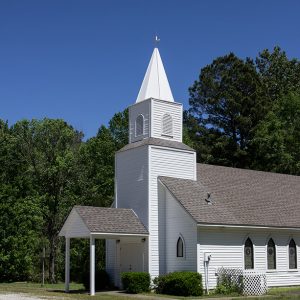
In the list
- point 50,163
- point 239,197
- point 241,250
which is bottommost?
point 241,250

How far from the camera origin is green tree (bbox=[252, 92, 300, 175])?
5922 centimetres

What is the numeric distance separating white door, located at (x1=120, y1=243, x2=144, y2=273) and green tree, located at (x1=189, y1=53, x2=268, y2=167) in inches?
1235

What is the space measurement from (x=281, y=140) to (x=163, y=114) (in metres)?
26.2

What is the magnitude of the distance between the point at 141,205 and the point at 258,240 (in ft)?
24.6

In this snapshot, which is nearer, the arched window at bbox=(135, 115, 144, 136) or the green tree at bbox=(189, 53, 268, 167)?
the arched window at bbox=(135, 115, 144, 136)

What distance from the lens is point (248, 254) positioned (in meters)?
34.5

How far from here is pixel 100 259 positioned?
1950 inches

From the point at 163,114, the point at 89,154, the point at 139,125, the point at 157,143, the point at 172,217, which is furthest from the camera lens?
the point at 89,154

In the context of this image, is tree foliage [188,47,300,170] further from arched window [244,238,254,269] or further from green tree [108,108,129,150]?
arched window [244,238,254,269]

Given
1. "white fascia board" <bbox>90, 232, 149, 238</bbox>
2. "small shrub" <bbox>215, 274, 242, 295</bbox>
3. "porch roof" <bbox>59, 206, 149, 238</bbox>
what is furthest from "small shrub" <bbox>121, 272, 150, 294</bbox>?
"small shrub" <bbox>215, 274, 242, 295</bbox>

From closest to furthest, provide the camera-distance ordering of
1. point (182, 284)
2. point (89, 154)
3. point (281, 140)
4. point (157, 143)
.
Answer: point (182, 284)
point (157, 143)
point (89, 154)
point (281, 140)

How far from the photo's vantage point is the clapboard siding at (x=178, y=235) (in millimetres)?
32000

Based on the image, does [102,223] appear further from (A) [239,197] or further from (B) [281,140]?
(B) [281,140]

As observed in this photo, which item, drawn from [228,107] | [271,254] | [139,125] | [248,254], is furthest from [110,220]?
[228,107]
